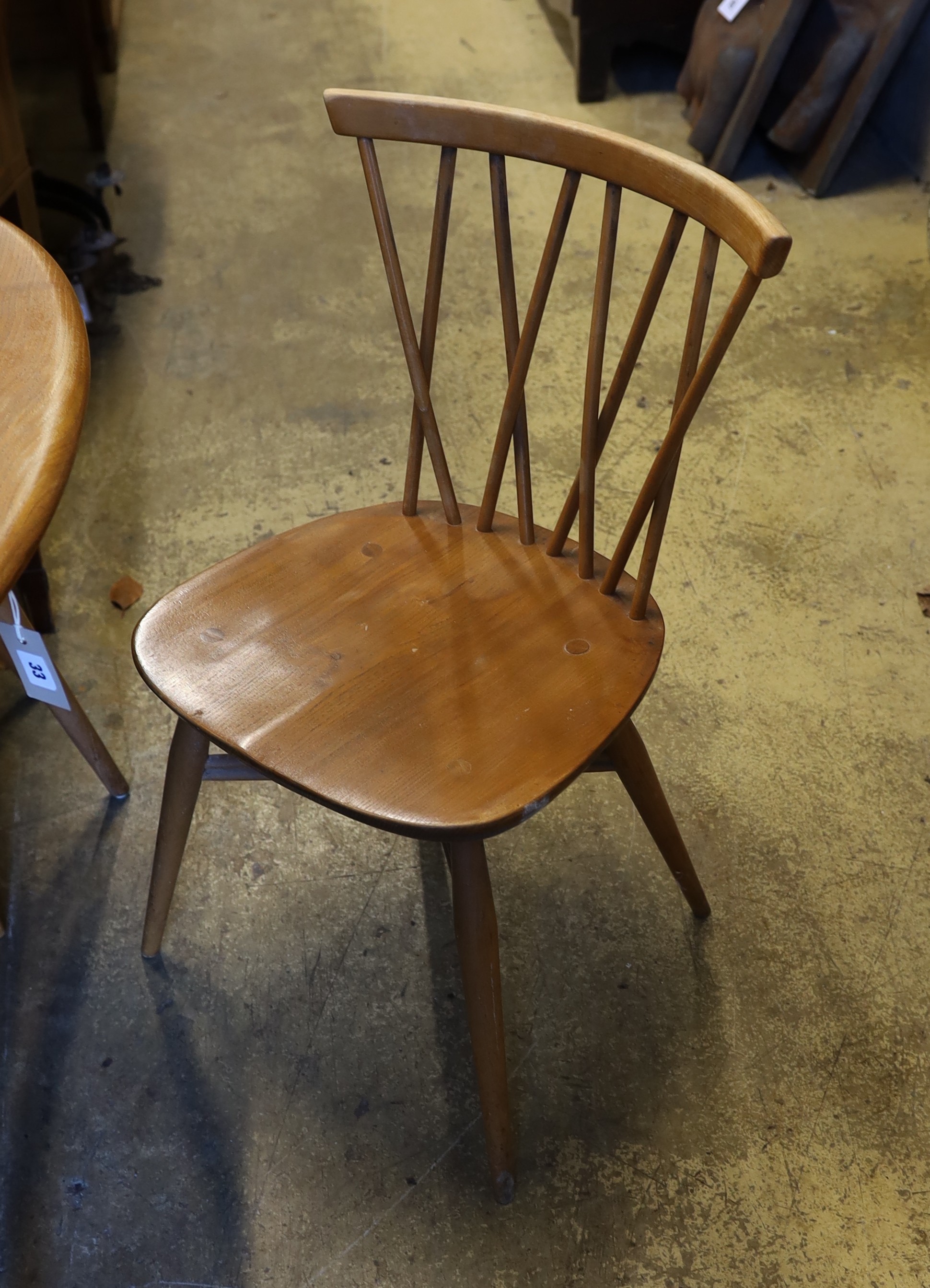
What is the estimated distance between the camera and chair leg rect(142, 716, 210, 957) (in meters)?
1.11

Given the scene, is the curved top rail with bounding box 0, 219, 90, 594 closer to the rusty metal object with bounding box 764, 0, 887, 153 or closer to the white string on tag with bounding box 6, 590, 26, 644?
the white string on tag with bounding box 6, 590, 26, 644

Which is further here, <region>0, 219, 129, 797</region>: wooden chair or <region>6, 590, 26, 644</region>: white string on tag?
<region>6, 590, 26, 644</region>: white string on tag

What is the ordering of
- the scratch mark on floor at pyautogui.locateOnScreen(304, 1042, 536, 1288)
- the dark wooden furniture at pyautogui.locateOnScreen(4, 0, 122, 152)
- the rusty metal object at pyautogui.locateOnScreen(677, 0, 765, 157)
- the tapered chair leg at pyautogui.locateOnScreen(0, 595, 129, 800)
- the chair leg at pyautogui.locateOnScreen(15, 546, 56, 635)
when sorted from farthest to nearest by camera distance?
the dark wooden furniture at pyautogui.locateOnScreen(4, 0, 122, 152)
the rusty metal object at pyautogui.locateOnScreen(677, 0, 765, 157)
the chair leg at pyautogui.locateOnScreen(15, 546, 56, 635)
the tapered chair leg at pyautogui.locateOnScreen(0, 595, 129, 800)
the scratch mark on floor at pyautogui.locateOnScreen(304, 1042, 536, 1288)

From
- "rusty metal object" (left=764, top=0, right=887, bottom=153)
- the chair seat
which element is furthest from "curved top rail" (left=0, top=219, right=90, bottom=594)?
"rusty metal object" (left=764, top=0, right=887, bottom=153)

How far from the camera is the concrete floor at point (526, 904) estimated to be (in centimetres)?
114

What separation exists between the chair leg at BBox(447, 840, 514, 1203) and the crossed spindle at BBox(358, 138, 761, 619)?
32cm

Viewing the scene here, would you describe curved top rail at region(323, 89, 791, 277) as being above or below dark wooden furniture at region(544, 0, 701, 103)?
above

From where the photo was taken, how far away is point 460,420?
6.75ft

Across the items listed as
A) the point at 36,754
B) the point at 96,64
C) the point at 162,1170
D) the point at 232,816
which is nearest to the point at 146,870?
the point at 232,816

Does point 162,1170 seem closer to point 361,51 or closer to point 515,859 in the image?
point 515,859

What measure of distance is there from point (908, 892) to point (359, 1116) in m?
0.77

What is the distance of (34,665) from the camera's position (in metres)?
1.22

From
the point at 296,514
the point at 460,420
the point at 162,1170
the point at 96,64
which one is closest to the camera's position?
the point at 162,1170

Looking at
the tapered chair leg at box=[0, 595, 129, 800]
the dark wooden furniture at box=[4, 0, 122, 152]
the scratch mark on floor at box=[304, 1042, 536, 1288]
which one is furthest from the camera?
the dark wooden furniture at box=[4, 0, 122, 152]
